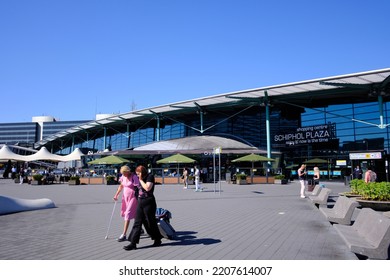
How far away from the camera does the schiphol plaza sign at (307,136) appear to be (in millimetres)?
35000

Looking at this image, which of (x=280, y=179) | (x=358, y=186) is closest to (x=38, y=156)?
(x=280, y=179)

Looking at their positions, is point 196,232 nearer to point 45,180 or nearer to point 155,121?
point 45,180

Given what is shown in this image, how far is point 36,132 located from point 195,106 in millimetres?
122933

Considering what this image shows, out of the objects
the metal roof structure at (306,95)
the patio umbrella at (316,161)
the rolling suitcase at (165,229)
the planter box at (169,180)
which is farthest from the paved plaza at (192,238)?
the patio umbrella at (316,161)

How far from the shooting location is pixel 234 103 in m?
39.6

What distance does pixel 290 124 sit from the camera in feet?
126

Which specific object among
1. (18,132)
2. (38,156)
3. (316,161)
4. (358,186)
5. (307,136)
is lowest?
(358,186)

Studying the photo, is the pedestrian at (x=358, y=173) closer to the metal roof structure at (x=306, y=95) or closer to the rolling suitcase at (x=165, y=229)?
the metal roof structure at (x=306, y=95)

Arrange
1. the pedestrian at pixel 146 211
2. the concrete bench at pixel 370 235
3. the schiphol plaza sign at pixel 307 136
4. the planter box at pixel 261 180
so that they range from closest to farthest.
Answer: the concrete bench at pixel 370 235, the pedestrian at pixel 146 211, the planter box at pixel 261 180, the schiphol plaza sign at pixel 307 136

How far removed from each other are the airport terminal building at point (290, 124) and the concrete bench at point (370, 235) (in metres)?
17.9

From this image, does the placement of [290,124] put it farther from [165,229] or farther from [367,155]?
[165,229]

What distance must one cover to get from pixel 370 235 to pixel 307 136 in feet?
109

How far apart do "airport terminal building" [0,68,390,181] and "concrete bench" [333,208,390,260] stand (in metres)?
17.9
